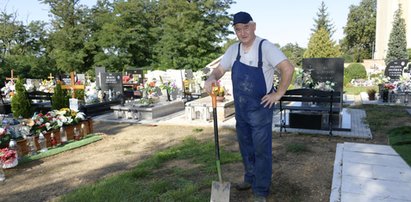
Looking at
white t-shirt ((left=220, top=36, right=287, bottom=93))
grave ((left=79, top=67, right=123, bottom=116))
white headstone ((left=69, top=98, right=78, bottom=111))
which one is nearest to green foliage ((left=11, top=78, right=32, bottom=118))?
grave ((left=79, top=67, right=123, bottom=116))

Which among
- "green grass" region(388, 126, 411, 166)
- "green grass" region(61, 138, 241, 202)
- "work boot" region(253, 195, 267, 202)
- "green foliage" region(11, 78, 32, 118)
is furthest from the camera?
"green foliage" region(11, 78, 32, 118)

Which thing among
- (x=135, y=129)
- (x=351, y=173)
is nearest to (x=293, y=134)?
(x=351, y=173)

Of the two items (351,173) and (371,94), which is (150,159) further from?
(371,94)

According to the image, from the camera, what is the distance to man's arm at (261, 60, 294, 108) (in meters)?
3.23

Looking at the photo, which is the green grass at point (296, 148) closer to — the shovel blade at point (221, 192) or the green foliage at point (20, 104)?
the shovel blade at point (221, 192)

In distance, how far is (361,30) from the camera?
177 feet

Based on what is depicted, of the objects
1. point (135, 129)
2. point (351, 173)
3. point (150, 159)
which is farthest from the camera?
point (135, 129)

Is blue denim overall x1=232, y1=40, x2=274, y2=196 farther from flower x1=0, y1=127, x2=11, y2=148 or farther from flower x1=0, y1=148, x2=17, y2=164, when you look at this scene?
flower x1=0, y1=127, x2=11, y2=148

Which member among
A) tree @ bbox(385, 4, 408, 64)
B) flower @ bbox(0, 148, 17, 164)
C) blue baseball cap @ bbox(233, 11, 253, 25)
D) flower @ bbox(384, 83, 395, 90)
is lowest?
flower @ bbox(0, 148, 17, 164)

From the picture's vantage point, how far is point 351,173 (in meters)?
4.63

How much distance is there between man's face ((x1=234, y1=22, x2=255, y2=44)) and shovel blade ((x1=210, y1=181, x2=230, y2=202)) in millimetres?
1545

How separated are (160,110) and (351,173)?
7544 millimetres

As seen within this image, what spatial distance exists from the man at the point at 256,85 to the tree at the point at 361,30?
2253 inches

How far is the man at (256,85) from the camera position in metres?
3.27
